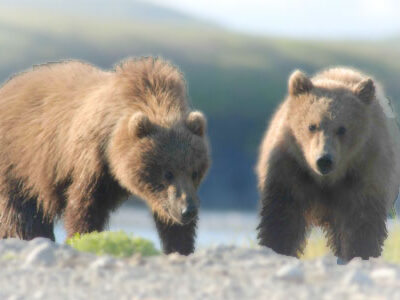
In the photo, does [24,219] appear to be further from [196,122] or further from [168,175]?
[196,122]

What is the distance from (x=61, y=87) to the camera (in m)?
9.20

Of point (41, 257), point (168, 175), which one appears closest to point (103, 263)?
point (41, 257)

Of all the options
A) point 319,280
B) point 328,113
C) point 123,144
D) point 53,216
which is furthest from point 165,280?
point 53,216

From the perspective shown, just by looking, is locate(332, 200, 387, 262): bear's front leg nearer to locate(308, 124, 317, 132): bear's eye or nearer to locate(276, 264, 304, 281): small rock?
locate(308, 124, 317, 132): bear's eye

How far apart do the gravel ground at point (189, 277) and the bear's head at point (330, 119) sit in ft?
6.45

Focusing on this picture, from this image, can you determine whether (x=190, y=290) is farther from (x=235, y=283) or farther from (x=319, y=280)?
(x=319, y=280)

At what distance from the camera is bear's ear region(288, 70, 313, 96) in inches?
322

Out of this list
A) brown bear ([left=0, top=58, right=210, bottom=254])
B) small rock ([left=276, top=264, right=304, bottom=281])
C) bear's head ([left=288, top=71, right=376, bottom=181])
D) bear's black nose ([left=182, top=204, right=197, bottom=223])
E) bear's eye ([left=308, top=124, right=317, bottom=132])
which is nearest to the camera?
small rock ([left=276, top=264, right=304, bottom=281])

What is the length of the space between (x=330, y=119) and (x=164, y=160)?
1688 mm

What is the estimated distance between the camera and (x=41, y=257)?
5859mm

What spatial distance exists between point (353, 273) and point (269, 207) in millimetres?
3296

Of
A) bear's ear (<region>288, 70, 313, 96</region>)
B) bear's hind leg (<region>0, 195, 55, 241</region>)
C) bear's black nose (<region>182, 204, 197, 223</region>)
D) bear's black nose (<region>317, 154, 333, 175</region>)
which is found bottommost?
bear's hind leg (<region>0, 195, 55, 241</region>)

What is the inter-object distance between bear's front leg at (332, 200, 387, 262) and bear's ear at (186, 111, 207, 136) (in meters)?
1.73

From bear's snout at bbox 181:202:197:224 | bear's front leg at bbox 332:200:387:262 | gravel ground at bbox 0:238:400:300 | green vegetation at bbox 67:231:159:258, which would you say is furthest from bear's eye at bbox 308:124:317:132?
green vegetation at bbox 67:231:159:258
